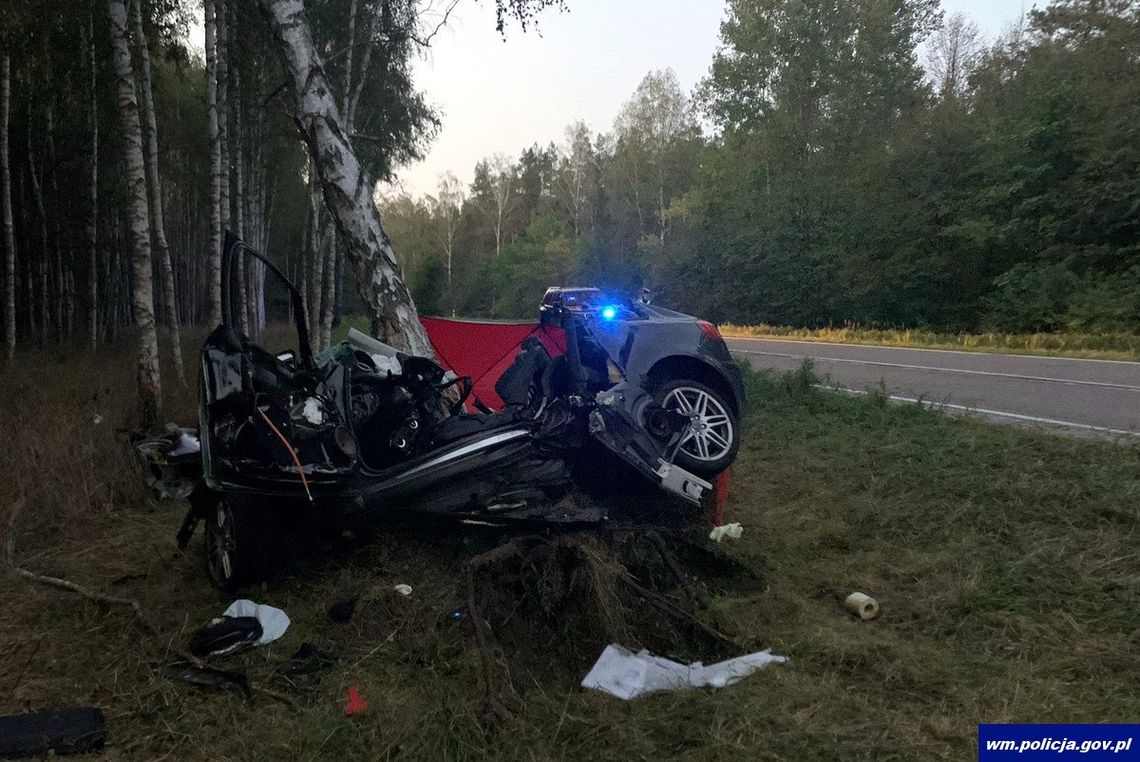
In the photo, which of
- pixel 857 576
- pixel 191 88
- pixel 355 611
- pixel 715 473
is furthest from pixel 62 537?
pixel 191 88

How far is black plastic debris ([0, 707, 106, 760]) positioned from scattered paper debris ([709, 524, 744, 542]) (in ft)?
10.9

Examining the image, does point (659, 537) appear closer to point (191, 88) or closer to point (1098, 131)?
point (1098, 131)

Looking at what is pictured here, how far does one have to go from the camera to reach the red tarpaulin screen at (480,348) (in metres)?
7.89

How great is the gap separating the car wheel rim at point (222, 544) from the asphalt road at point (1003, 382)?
6992 mm

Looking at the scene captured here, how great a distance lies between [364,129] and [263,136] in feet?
8.77

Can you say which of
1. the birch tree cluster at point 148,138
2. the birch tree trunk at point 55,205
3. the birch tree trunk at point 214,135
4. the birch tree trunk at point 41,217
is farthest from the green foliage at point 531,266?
the birch tree trunk at point 214,135

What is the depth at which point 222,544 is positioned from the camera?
433 cm

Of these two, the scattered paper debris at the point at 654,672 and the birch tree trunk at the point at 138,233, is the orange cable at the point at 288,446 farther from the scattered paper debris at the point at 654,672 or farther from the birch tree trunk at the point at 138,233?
the birch tree trunk at the point at 138,233

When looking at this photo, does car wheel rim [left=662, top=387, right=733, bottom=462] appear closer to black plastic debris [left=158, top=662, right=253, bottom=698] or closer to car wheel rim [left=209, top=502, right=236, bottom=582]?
car wheel rim [left=209, top=502, right=236, bottom=582]

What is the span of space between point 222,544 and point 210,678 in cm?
119

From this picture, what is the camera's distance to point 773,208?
3203 cm

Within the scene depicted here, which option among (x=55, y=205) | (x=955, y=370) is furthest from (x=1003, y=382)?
(x=55, y=205)

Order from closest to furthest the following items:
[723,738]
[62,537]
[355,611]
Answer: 1. [723,738]
2. [355,611]
3. [62,537]

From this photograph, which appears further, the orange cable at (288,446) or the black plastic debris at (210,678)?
the orange cable at (288,446)
